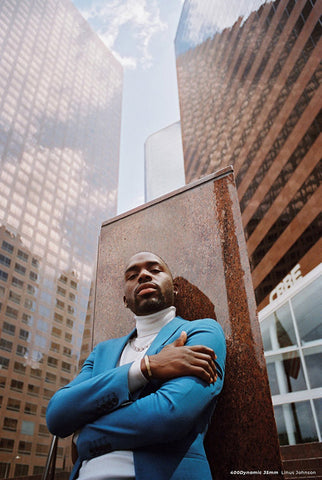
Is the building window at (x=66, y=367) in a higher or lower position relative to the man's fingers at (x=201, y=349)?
higher

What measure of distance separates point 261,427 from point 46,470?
1.38m

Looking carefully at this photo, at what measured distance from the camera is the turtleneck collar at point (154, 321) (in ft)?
8.13

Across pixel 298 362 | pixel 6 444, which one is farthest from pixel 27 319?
pixel 298 362

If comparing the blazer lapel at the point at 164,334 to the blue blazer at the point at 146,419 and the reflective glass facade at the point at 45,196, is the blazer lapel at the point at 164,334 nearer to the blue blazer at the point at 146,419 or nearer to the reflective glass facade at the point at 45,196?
the blue blazer at the point at 146,419

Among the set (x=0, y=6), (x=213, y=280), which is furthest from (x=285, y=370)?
(x=0, y=6)

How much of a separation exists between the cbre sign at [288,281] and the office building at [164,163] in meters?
64.3

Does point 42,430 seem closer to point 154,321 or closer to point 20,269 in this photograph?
point 20,269

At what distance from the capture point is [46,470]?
7.60ft

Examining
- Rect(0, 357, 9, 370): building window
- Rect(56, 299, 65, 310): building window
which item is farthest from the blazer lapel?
Rect(56, 299, 65, 310): building window

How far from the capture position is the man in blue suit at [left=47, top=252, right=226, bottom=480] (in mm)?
1655

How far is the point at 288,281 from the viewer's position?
97.8 ft

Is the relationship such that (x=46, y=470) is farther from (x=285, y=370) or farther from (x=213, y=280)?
(x=285, y=370)

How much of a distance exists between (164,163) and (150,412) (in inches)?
3800

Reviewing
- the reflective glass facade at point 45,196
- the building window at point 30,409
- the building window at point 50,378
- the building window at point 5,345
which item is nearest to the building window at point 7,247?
the reflective glass facade at point 45,196
